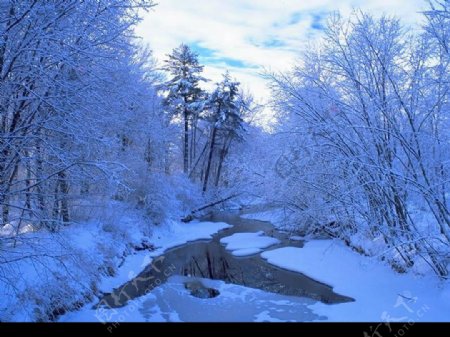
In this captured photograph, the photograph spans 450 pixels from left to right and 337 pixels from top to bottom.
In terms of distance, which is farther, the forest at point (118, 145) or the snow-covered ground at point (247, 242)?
the snow-covered ground at point (247, 242)

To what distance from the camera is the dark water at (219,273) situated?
848cm

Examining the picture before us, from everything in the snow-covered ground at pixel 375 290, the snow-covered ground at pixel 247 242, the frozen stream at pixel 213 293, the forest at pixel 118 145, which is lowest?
the snow-covered ground at pixel 247 242

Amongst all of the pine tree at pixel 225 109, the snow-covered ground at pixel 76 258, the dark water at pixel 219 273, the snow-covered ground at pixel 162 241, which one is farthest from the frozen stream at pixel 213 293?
the pine tree at pixel 225 109

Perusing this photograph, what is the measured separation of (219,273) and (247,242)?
4157 mm

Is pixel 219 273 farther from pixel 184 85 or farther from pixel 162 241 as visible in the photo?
pixel 184 85

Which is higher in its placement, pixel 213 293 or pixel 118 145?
pixel 118 145

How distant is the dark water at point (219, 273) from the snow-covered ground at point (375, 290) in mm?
399

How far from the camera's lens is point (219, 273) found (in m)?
10.4

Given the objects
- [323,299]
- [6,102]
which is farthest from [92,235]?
[323,299]

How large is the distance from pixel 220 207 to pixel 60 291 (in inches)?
739

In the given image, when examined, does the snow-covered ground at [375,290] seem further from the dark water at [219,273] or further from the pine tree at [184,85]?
the pine tree at [184,85]

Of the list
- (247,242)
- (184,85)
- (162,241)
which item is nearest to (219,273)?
(247,242)

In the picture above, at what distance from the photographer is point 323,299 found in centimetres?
813

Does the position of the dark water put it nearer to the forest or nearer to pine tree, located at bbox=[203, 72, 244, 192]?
the forest
